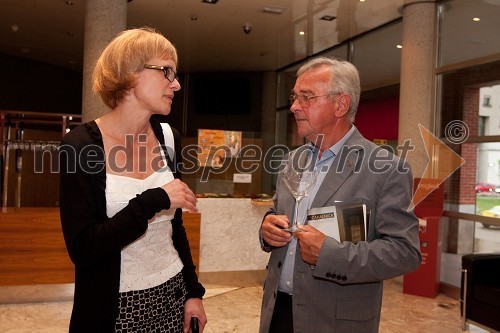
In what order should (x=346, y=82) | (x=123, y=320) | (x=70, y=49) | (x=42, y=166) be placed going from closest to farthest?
(x=123, y=320), (x=346, y=82), (x=42, y=166), (x=70, y=49)

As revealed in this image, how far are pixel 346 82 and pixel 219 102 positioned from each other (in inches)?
201

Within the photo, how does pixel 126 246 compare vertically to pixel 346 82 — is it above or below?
below

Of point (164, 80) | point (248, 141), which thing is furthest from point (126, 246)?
point (248, 141)

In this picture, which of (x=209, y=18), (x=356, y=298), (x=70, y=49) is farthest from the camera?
(x=70, y=49)

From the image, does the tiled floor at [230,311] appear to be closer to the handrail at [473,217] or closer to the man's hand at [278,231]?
the handrail at [473,217]

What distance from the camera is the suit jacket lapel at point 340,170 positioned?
5.70ft

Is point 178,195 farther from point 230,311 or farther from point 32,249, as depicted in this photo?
point 32,249

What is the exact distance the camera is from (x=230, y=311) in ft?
15.9

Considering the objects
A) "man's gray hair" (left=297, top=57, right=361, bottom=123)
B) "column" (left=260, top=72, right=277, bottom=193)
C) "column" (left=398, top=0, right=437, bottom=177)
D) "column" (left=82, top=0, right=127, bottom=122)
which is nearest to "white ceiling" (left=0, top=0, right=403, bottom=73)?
"column" (left=260, top=72, right=277, bottom=193)

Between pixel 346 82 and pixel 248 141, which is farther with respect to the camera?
pixel 248 141

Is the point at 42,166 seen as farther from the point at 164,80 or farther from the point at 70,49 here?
the point at 164,80

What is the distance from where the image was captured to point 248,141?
268 inches

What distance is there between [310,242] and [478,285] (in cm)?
351

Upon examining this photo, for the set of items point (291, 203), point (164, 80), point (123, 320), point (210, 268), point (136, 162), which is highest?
point (164, 80)
